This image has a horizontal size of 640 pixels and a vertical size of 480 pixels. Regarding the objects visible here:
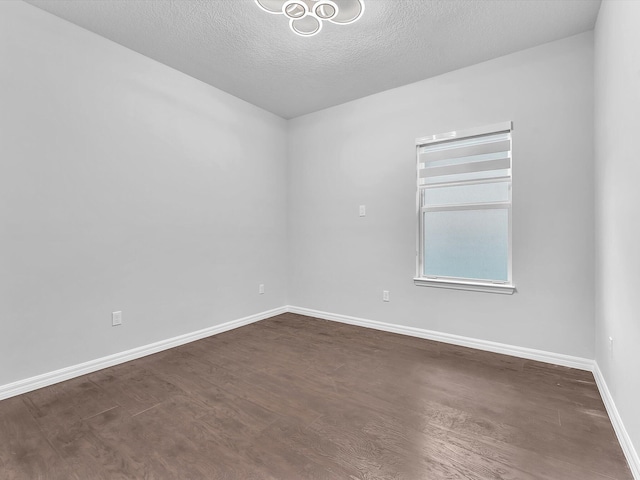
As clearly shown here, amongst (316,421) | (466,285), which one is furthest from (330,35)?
(316,421)

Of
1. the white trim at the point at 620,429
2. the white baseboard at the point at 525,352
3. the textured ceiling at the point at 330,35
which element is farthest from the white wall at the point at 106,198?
the white trim at the point at 620,429

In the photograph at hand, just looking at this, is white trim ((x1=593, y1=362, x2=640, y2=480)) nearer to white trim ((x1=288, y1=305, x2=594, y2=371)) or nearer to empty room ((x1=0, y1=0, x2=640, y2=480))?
empty room ((x1=0, y1=0, x2=640, y2=480))

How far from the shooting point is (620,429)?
1.69 metres

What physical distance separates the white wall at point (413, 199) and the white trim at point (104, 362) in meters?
1.28

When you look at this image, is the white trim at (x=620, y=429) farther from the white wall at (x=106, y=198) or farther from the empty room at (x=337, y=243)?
the white wall at (x=106, y=198)

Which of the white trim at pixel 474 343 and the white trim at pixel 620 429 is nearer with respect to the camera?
the white trim at pixel 620 429

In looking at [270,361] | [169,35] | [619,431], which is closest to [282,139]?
[169,35]

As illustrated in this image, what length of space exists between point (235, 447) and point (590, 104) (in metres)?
3.49

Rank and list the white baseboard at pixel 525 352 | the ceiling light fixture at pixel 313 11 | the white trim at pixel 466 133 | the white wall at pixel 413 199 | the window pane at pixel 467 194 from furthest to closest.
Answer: the window pane at pixel 467 194 → the white trim at pixel 466 133 → the white wall at pixel 413 199 → the ceiling light fixture at pixel 313 11 → the white baseboard at pixel 525 352

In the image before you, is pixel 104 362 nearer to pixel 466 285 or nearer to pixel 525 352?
pixel 466 285

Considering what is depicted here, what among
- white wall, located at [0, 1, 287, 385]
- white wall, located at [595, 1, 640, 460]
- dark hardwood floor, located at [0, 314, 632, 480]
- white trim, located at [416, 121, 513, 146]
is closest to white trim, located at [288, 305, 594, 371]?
dark hardwood floor, located at [0, 314, 632, 480]

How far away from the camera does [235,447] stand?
1649 millimetres

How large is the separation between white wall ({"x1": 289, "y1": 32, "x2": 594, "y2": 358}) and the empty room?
0.02 m

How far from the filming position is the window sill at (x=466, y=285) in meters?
2.91
